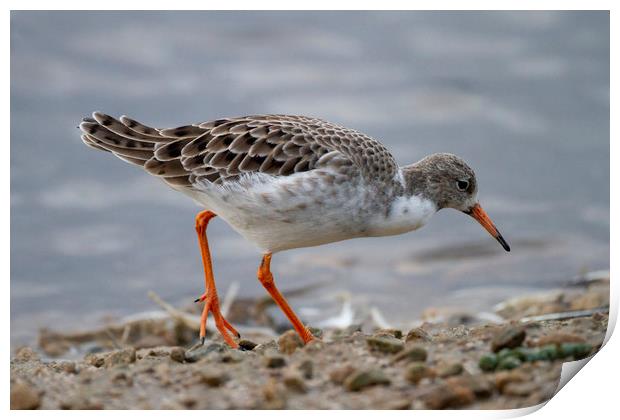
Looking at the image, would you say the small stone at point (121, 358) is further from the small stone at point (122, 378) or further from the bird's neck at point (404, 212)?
the bird's neck at point (404, 212)

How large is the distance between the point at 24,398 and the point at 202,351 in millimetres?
1288

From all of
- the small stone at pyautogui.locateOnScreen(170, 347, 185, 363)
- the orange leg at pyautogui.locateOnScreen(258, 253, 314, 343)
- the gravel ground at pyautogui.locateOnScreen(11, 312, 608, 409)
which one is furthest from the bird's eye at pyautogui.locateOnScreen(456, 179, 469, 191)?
the small stone at pyautogui.locateOnScreen(170, 347, 185, 363)

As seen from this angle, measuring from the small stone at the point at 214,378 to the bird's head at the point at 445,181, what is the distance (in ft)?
7.89

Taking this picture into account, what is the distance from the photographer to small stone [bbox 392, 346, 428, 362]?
20.6ft

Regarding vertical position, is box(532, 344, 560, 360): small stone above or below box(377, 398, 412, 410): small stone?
above

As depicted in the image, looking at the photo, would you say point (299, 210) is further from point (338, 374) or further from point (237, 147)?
point (338, 374)

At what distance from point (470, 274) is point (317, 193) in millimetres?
5454

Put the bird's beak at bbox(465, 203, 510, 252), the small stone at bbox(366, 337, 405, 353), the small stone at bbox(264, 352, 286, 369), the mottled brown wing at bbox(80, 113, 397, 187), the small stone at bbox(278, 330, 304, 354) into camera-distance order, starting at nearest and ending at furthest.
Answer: the small stone at bbox(264, 352, 286, 369) < the small stone at bbox(366, 337, 405, 353) < the small stone at bbox(278, 330, 304, 354) < the mottled brown wing at bbox(80, 113, 397, 187) < the bird's beak at bbox(465, 203, 510, 252)

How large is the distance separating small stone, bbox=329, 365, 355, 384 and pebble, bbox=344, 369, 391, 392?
0.04m

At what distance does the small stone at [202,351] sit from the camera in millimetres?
6814

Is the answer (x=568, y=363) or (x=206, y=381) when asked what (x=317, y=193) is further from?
(x=568, y=363)

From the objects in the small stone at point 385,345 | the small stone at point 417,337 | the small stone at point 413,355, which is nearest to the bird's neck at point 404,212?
the small stone at point 417,337

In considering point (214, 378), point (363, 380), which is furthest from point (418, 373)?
point (214, 378)

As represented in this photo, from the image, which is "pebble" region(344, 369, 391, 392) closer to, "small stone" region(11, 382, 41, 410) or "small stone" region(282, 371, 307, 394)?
"small stone" region(282, 371, 307, 394)
